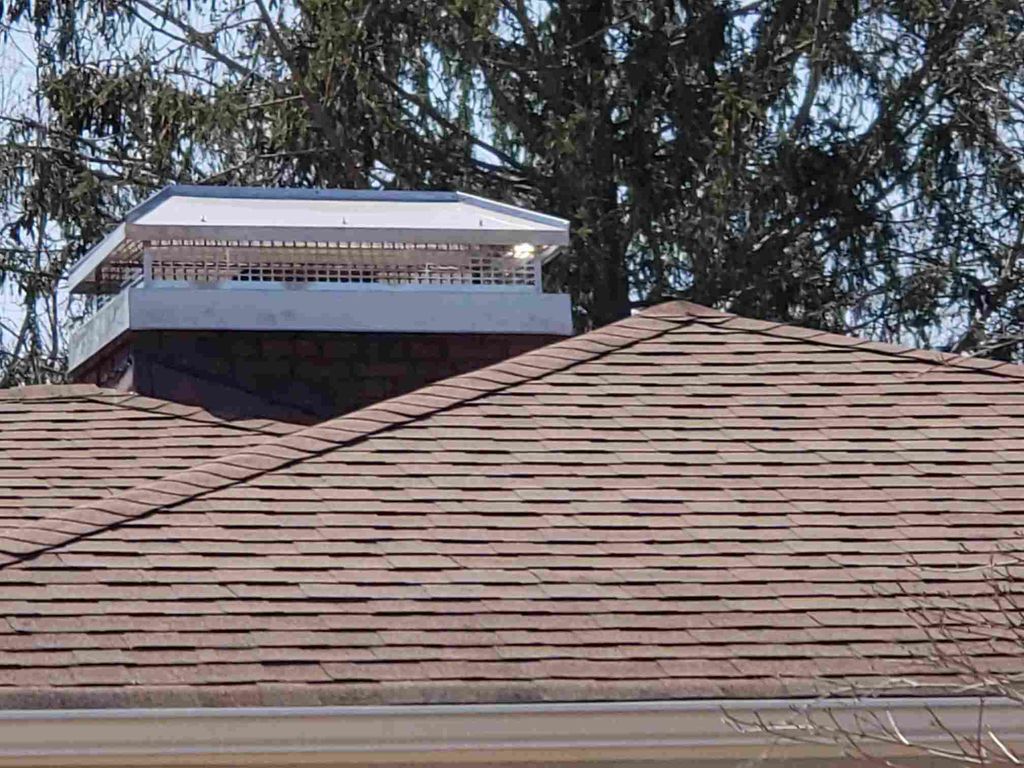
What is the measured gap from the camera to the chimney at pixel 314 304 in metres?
A: 9.78

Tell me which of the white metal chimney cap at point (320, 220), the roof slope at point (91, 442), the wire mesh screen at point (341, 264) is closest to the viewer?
the roof slope at point (91, 442)

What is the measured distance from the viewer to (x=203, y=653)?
6.19m

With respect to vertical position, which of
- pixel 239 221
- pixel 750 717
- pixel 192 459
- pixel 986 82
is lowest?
pixel 750 717

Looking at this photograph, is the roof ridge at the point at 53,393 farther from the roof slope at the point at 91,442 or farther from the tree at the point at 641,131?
the tree at the point at 641,131

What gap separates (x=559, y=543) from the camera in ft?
23.2

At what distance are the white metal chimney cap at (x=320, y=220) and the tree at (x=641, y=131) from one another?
7.53 m

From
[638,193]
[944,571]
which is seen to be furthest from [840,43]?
[944,571]

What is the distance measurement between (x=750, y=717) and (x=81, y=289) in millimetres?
6705

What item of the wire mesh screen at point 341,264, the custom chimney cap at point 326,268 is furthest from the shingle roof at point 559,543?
the wire mesh screen at point 341,264

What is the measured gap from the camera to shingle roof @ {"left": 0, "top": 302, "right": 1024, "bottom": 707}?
20.3 feet

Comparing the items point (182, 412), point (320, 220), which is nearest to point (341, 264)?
point (320, 220)

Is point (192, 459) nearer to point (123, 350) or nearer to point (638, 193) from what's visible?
point (123, 350)

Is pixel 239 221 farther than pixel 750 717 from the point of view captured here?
Yes

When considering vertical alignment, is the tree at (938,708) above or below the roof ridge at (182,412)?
below
